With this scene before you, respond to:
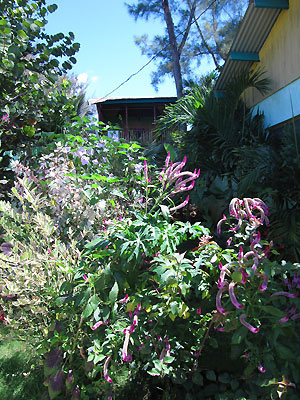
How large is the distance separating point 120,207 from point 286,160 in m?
1.84

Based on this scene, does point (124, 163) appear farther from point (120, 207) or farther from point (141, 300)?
point (141, 300)

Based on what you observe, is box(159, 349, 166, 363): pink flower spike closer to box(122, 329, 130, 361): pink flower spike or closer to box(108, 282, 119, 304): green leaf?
box(122, 329, 130, 361): pink flower spike

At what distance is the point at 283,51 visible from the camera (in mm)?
4664

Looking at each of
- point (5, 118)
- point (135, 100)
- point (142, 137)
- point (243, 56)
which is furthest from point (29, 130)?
point (135, 100)

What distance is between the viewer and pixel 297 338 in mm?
1808

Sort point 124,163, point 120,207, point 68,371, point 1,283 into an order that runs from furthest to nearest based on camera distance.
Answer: point 124,163 → point 120,207 → point 1,283 → point 68,371

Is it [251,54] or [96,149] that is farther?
[251,54]

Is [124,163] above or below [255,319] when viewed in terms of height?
above

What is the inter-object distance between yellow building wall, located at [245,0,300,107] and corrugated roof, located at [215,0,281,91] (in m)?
0.09

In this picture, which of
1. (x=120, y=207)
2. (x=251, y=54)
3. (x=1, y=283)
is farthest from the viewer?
(x=251, y=54)

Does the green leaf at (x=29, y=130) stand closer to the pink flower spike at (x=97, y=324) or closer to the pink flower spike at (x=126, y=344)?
the pink flower spike at (x=97, y=324)

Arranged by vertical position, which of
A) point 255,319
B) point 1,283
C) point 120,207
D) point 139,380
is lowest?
point 139,380

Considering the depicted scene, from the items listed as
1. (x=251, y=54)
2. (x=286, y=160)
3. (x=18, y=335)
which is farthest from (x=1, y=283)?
(x=251, y=54)

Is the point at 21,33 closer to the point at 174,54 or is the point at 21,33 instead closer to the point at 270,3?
the point at 270,3
